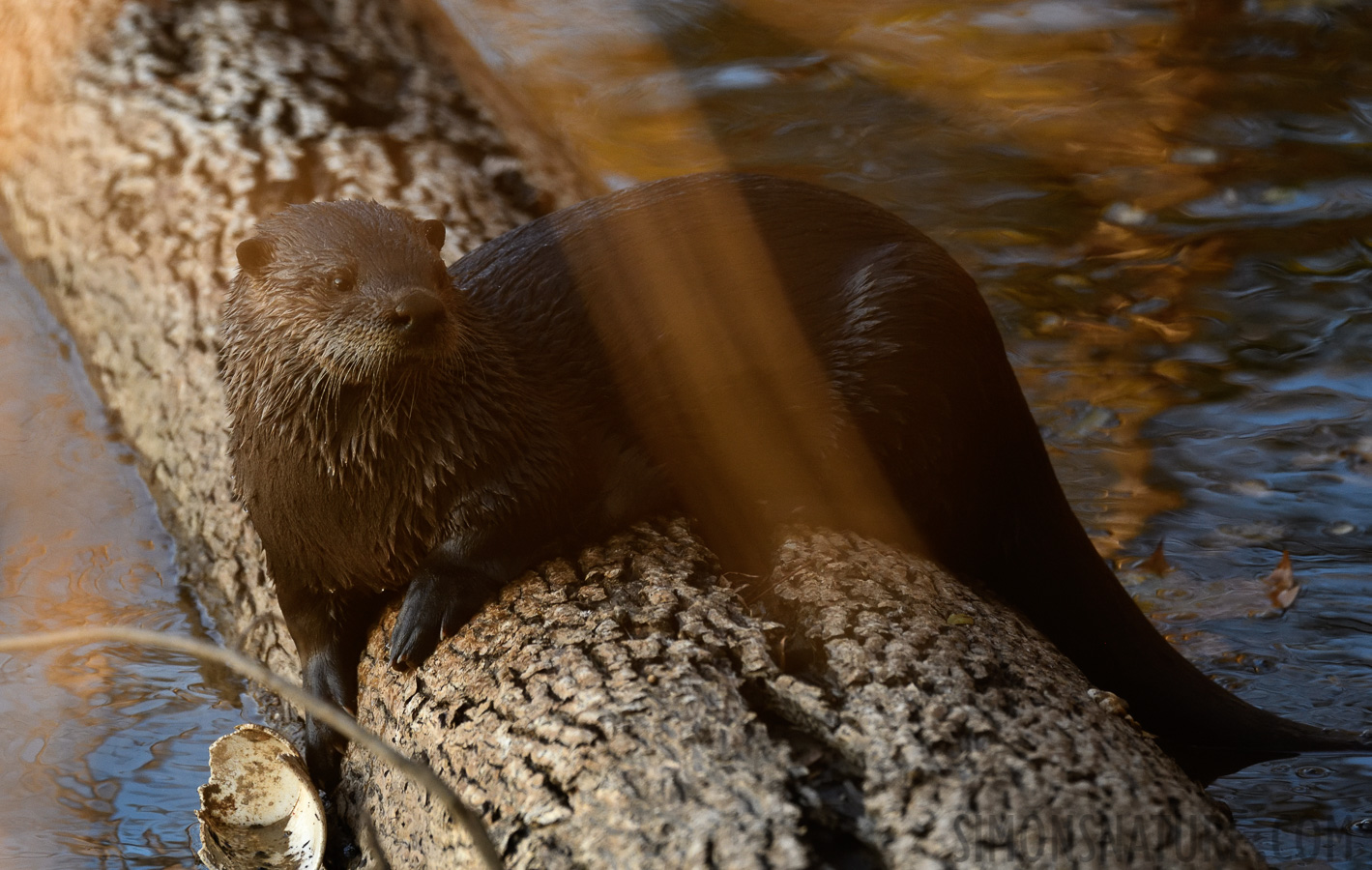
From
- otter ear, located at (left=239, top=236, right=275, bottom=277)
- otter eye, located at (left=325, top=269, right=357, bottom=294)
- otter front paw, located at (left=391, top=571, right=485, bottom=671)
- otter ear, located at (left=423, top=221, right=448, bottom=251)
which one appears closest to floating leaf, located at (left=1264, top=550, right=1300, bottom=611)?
otter front paw, located at (left=391, top=571, right=485, bottom=671)

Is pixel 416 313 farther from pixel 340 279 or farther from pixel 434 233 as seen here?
pixel 434 233

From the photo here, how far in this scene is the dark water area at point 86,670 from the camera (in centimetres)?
244

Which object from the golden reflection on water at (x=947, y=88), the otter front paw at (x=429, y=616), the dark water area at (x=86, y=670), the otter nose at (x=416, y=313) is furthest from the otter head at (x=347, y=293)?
the golden reflection on water at (x=947, y=88)

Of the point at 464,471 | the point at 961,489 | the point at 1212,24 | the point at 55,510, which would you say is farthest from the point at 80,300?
the point at 1212,24

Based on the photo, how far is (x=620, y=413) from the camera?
2.15 m

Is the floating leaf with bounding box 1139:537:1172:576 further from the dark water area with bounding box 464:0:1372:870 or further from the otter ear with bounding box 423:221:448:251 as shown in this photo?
the otter ear with bounding box 423:221:448:251

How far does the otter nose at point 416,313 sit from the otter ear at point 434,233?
0.23 metres

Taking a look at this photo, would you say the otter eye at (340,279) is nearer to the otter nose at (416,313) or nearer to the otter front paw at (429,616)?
the otter nose at (416,313)

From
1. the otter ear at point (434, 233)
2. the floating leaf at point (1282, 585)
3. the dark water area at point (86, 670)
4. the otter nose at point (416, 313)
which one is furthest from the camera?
the floating leaf at point (1282, 585)

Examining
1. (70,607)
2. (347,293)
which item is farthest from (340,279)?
(70,607)

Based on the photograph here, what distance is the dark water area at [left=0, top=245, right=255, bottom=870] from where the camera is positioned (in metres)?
2.44

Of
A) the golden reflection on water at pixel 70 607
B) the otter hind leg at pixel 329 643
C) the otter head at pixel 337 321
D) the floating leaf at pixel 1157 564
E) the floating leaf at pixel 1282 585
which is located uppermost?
the otter head at pixel 337 321

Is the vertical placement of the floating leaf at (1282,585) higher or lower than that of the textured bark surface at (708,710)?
lower

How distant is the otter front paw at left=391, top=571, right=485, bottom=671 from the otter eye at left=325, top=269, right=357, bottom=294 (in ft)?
1.45
